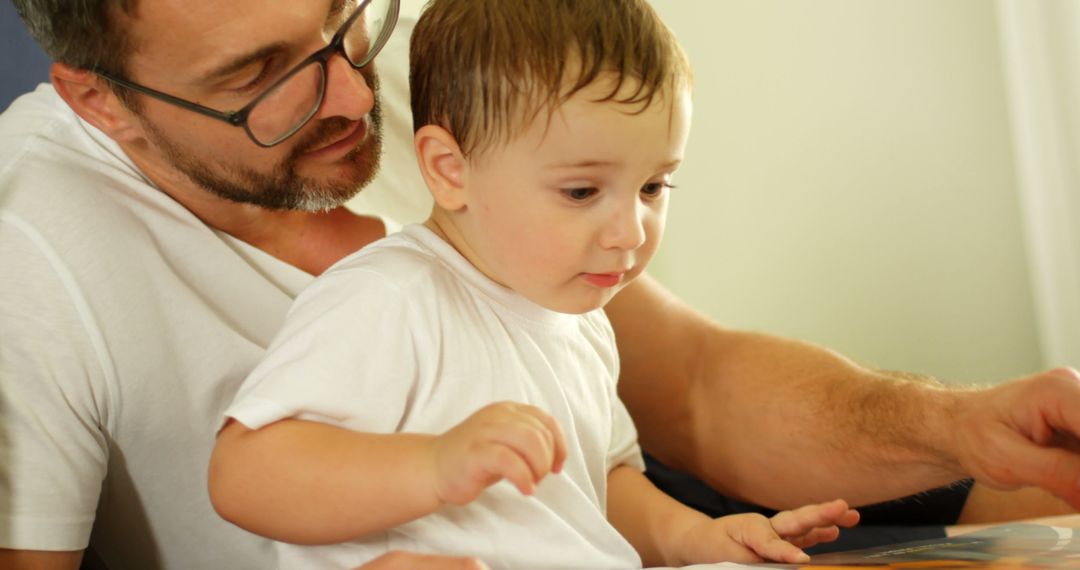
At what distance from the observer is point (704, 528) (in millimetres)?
1130

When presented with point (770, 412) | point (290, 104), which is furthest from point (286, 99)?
point (770, 412)

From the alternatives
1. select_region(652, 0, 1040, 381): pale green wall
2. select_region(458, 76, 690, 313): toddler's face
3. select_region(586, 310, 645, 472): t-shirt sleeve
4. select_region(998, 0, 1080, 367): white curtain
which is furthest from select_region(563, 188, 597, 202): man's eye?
select_region(652, 0, 1040, 381): pale green wall

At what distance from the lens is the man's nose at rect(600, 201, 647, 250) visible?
3.15 feet

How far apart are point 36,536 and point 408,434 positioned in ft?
1.35

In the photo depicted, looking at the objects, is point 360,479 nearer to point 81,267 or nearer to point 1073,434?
point 81,267

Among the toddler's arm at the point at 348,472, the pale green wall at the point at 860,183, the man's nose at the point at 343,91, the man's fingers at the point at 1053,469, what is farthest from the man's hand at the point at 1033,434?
the pale green wall at the point at 860,183

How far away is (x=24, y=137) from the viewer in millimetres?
1227

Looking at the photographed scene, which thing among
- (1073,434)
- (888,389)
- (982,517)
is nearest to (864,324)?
(982,517)

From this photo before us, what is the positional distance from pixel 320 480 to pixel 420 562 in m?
0.10

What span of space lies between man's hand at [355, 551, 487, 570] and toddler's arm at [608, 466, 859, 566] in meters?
0.33

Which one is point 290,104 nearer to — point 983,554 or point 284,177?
point 284,177

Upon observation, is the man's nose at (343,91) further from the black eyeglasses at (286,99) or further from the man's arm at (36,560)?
the man's arm at (36,560)

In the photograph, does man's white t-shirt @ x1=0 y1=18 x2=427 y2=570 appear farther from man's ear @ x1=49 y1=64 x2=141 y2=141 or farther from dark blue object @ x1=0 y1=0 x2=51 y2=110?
dark blue object @ x1=0 y1=0 x2=51 y2=110

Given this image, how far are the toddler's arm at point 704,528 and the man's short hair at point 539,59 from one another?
41cm
